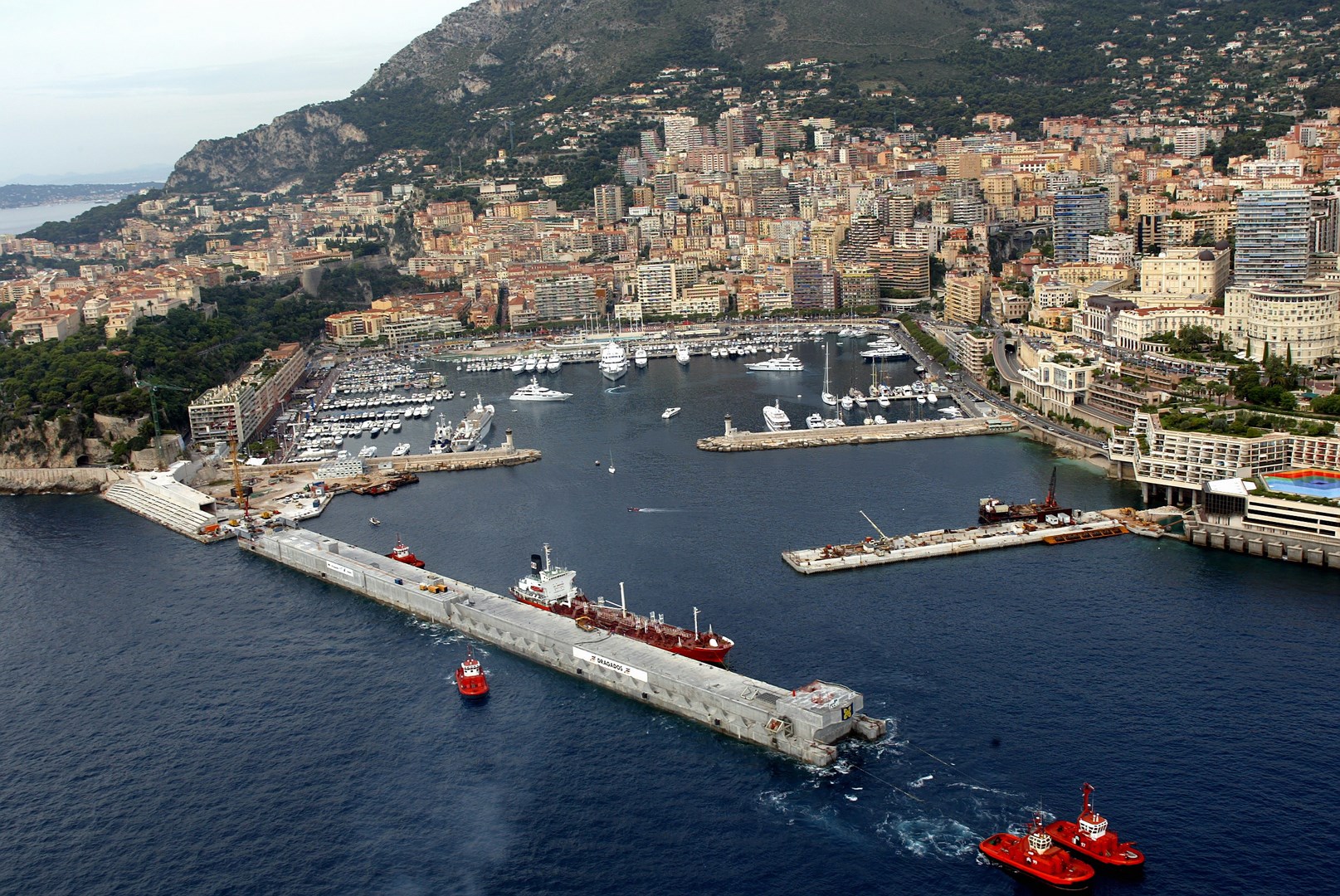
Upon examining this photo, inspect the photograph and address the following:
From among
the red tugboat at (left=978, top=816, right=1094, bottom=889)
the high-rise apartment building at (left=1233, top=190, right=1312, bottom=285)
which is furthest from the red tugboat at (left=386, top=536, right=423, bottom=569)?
the high-rise apartment building at (left=1233, top=190, right=1312, bottom=285)

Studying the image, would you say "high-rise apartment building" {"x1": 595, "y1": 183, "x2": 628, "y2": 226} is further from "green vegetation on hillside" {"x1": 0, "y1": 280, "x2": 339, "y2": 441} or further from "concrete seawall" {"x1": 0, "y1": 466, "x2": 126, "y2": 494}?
"concrete seawall" {"x1": 0, "y1": 466, "x2": 126, "y2": 494}

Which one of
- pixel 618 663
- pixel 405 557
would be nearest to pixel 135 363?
pixel 405 557

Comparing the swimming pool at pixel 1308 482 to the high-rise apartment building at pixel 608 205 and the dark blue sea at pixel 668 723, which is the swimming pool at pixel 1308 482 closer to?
the dark blue sea at pixel 668 723

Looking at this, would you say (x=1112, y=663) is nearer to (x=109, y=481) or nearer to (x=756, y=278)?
(x=109, y=481)

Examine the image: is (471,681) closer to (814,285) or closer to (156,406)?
(156,406)

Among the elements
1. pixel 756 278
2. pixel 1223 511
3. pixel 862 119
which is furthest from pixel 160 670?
pixel 862 119
